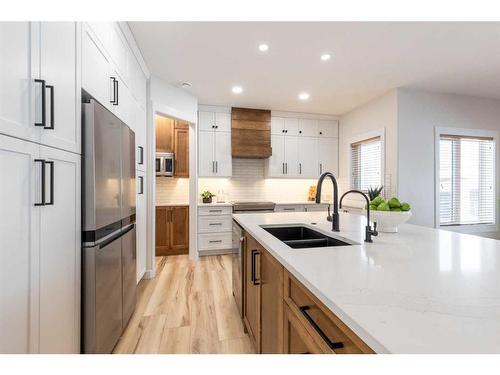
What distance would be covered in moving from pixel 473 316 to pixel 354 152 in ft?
14.5

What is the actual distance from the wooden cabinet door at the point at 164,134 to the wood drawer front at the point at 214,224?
139 cm

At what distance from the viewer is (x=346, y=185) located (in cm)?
470

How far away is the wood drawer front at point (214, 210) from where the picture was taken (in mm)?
4012

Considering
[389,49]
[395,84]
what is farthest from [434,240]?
[395,84]

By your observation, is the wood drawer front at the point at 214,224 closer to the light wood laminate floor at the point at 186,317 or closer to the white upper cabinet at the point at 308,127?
the light wood laminate floor at the point at 186,317

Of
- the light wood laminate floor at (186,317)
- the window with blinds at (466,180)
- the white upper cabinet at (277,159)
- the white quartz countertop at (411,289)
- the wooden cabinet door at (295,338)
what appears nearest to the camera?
the white quartz countertop at (411,289)

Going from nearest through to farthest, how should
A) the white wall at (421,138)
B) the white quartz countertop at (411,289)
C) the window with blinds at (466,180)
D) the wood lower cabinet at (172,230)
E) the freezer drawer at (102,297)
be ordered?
1. the white quartz countertop at (411,289)
2. the freezer drawer at (102,297)
3. the white wall at (421,138)
4. the window with blinds at (466,180)
5. the wood lower cabinet at (172,230)

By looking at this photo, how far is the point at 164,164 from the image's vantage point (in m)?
4.08

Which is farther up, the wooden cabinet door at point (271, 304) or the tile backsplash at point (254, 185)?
the tile backsplash at point (254, 185)

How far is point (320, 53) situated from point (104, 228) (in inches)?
105

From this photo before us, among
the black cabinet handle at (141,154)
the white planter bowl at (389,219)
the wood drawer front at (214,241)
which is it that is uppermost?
the black cabinet handle at (141,154)

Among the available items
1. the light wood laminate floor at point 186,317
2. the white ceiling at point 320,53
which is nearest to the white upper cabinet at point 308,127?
the white ceiling at point 320,53

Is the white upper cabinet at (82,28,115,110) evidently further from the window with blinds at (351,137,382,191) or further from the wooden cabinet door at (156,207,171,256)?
the window with blinds at (351,137,382,191)
